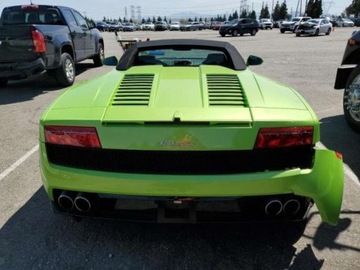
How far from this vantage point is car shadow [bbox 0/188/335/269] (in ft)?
8.11

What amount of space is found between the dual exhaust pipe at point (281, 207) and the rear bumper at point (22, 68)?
667cm

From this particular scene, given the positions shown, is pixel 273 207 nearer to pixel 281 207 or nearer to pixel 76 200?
pixel 281 207

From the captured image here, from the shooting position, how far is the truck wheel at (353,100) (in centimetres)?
488

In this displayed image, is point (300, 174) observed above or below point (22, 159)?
above

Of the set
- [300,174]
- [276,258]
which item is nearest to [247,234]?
[276,258]

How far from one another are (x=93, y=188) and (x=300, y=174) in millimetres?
1244

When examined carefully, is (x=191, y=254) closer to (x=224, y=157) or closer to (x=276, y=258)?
(x=276, y=258)

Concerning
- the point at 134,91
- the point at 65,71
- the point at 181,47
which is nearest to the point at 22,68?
the point at 65,71

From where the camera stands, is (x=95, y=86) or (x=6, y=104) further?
(x=6, y=104)

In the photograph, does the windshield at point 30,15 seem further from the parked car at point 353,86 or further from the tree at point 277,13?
the tree at point 277,13

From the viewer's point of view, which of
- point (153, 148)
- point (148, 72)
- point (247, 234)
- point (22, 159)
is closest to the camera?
point (153, 148)

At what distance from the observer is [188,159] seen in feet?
→ 7.14

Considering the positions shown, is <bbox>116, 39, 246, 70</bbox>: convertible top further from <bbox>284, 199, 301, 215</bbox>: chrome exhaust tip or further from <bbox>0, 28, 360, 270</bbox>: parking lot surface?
<bbox>284, 199, 301, 215</bbox>: chrome exhaust tip

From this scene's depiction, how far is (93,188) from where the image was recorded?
7.26 ft
